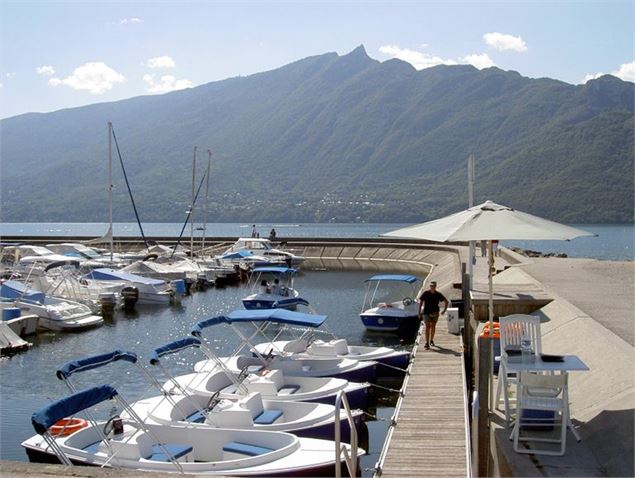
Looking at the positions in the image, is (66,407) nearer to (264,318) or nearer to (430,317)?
(264,318)

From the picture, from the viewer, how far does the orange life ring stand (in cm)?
1316

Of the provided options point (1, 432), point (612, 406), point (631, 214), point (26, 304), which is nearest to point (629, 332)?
point (612, 406)

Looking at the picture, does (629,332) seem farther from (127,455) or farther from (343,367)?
(127,455)

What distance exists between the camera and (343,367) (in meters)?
18.9

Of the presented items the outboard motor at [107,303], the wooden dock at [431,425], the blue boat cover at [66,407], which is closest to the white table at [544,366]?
the wooden dock at [431,425]

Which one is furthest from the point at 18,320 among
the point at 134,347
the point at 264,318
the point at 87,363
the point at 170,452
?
the point at 170,452

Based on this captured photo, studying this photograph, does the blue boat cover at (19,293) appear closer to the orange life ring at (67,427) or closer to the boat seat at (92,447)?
the orange life ring at (67,427)

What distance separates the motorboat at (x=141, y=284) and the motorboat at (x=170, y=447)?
25799 millimetres

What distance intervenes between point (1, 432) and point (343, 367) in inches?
329

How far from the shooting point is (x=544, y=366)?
32.0 ft

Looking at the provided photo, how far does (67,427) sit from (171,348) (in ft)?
9.74

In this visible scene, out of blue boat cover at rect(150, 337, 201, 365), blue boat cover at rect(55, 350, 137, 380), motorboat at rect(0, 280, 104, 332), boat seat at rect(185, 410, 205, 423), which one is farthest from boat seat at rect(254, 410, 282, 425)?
motorboat at rect(0, 280, 104, 332)

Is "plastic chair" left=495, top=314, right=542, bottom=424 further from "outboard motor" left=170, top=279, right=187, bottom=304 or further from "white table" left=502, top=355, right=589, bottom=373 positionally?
"outboard motor" left=170, top=279, right=187, bottom=304

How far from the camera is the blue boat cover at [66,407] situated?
10.3 metres
